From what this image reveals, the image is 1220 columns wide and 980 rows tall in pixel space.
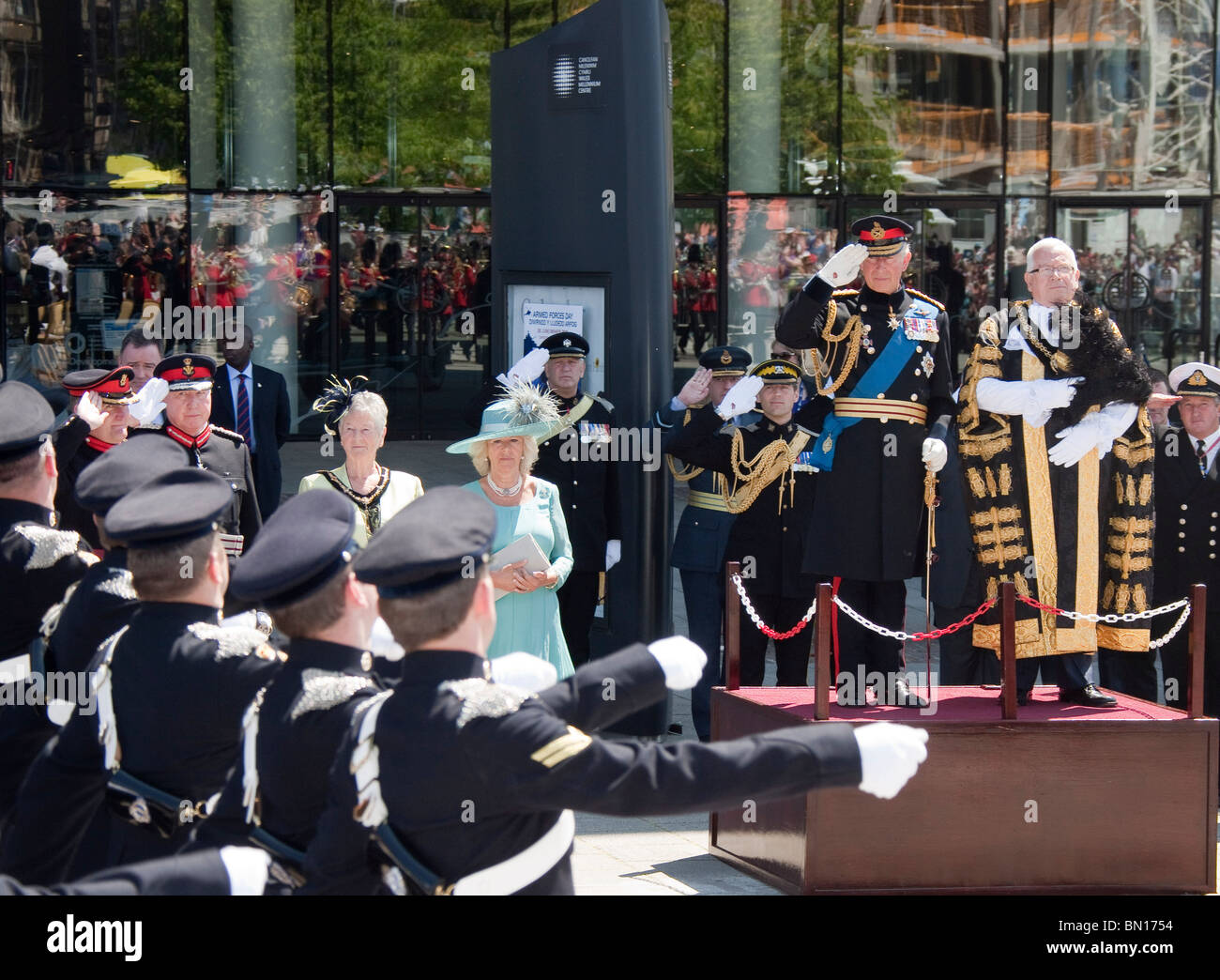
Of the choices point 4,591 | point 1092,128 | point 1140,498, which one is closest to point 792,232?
point 1092,128

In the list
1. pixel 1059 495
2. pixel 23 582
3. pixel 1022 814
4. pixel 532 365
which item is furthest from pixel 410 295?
pixel 23 582

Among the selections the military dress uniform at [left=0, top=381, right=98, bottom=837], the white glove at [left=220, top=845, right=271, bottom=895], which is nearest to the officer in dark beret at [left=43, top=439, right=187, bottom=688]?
the military dress uniform at [left=0, top=381, right=98, bottom=837]

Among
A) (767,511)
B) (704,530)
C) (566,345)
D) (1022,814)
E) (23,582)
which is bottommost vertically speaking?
(1022,814)

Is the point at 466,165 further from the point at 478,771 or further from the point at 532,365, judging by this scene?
the point at 478,771

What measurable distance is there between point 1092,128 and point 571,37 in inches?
444

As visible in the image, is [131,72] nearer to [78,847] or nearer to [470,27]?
[470,27]

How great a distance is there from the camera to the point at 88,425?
7.48m

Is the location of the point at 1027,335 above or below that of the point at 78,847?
above

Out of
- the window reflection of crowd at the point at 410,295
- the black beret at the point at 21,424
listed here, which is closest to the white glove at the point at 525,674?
the black beret at the point at 21,424

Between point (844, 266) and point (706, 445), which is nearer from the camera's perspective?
point (844, 266)

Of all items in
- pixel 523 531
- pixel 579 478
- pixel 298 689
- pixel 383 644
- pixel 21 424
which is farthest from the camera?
pixel 579 478

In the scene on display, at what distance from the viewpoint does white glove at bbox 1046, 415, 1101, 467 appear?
20.4 feet

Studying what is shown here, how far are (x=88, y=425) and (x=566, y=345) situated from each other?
7.23ft

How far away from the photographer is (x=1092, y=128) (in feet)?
59.0
